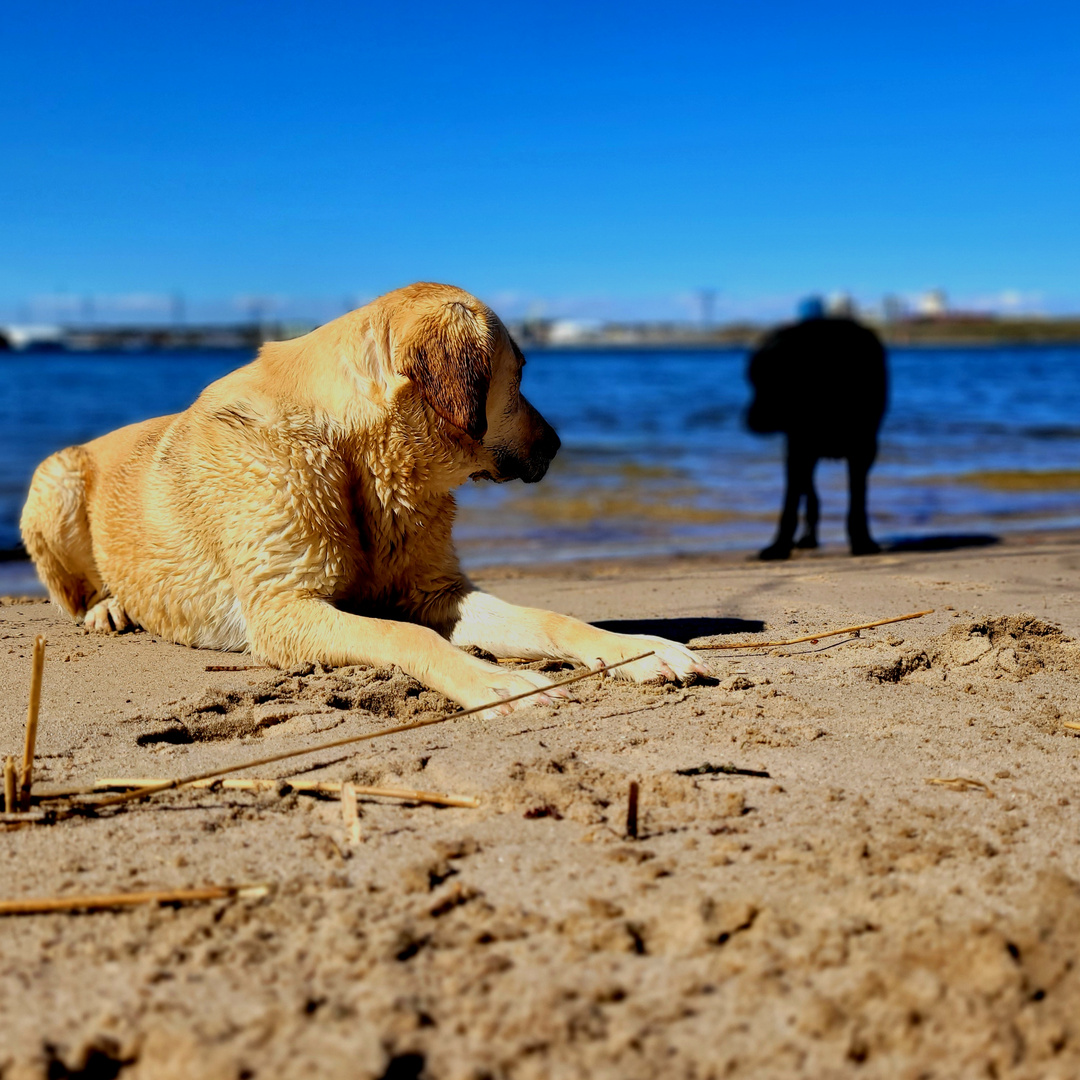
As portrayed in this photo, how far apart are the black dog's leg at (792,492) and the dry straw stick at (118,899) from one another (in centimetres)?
595

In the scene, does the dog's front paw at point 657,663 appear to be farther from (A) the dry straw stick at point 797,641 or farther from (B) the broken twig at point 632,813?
(B) the broken twig at point 632,813

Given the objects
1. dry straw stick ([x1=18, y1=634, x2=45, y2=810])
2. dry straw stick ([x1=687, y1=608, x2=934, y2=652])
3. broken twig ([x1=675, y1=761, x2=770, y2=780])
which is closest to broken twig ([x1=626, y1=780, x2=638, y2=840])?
broken twig ([x1=675, y1=761, x2=770, y2=780])

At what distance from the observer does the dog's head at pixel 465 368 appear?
11.2 feet

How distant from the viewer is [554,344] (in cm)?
12669

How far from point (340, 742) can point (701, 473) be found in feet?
36.6

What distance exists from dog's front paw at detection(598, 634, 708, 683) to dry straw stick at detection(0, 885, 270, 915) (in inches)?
63.7

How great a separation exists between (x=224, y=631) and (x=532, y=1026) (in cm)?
261

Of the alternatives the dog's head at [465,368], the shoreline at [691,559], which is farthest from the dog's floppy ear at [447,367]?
the shoreline at [691,559]

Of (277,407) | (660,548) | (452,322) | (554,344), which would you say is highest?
(554,344)

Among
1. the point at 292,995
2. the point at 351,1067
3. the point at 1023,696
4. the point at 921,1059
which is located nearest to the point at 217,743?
the point at 292,995

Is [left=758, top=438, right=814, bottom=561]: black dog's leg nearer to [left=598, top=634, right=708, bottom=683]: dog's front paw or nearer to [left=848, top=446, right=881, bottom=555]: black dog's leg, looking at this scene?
[left=848, top=446, right=881, bottom=555]: black dog's leg

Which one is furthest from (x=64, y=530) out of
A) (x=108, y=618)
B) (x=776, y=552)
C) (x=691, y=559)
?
(x=776, y=552)

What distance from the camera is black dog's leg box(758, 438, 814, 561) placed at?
746 centimetres

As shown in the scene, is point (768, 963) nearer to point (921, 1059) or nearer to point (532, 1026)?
point (921, 1059)
